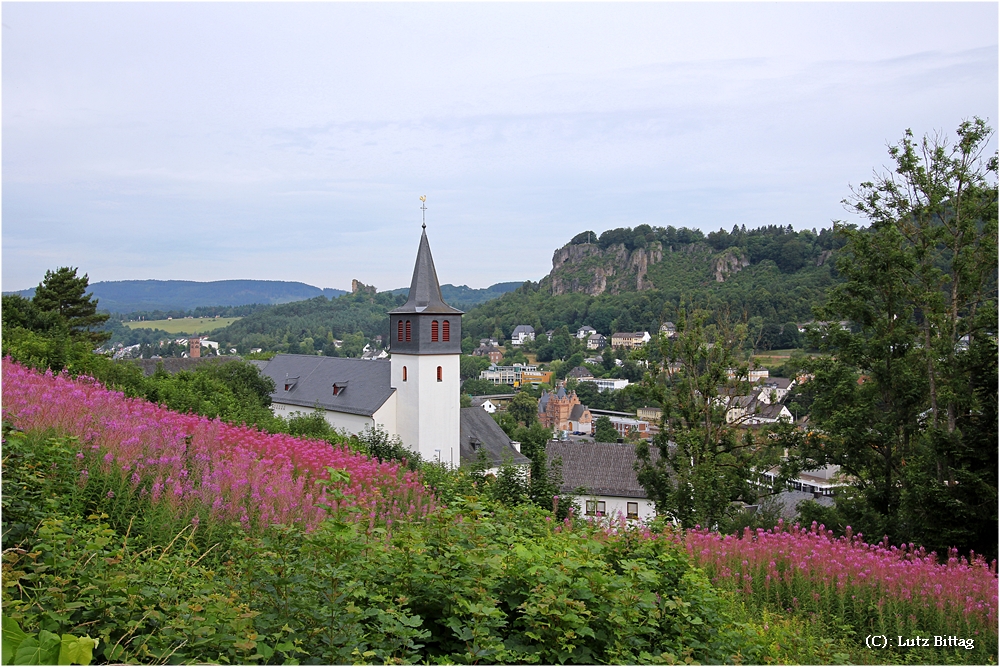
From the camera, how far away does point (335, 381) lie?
113ft

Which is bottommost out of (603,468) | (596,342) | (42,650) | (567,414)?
(567,414)

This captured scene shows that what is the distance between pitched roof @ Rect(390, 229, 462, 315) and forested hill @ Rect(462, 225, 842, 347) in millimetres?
72125

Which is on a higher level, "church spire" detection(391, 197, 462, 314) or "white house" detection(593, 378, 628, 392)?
"church spire" detection(391, 197, 462, 314)

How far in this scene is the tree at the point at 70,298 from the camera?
2123cm

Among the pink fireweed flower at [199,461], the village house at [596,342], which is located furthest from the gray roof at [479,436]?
the village house at [596,342]

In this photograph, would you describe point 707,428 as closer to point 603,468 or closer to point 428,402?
point 428,402

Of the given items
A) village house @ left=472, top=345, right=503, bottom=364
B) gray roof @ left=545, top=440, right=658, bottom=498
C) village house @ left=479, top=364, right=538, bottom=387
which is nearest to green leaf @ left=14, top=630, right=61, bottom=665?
gray roof @ left=545, top=440, right=658, bottom=498

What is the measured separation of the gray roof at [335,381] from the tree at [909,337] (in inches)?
843

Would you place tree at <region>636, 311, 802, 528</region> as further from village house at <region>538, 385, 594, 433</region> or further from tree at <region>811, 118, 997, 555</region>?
village house at <region>538, 385, 594, 433</region>

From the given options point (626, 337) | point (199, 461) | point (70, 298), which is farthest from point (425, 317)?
point (626, 337)

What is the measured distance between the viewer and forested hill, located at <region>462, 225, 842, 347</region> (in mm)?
122312

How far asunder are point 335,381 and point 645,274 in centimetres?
13804

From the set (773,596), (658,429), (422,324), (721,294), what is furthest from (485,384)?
(773,596)

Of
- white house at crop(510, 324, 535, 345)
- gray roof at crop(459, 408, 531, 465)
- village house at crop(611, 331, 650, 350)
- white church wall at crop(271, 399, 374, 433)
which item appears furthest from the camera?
white house at crop(510, 324, 535, 345)
